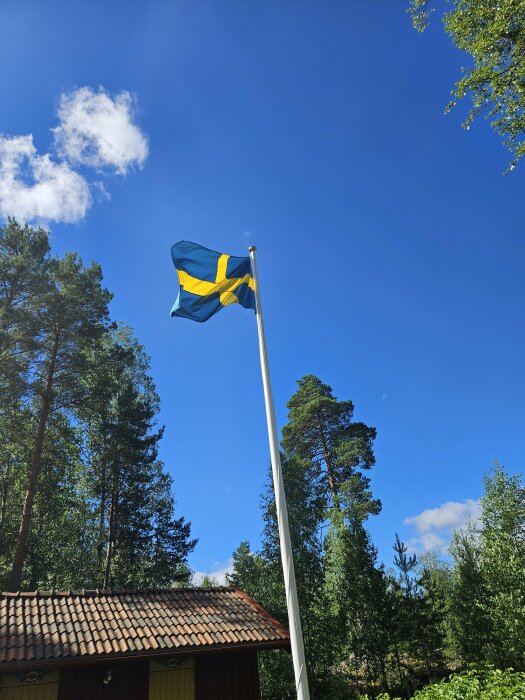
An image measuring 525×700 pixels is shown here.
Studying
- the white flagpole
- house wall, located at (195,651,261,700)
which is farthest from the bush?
house wall, located at (195,651,261,700)

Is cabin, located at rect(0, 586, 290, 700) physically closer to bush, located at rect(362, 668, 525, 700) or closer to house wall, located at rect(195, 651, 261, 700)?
house wall, located at rect(195, 651, 261, 700)

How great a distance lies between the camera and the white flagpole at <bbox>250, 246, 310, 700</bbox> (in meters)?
5.42

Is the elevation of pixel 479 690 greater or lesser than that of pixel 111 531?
lesser

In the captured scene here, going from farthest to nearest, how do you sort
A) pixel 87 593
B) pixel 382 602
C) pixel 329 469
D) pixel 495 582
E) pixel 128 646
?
pixel 329 469 < pixel 382 602 < pixel 495 582 < pixel 87 593 < pixel 128 646

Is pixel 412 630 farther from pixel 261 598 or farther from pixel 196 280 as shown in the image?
pixel 196 280

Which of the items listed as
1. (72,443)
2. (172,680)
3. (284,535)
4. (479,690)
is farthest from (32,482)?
(479,690)

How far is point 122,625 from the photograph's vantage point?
10.1 metres

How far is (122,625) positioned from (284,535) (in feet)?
20.8

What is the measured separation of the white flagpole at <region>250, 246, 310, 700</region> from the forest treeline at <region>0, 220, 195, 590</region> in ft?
46.6

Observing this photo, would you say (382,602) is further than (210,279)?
Yes

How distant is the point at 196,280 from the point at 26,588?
21027 mm

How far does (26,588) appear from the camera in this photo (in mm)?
21719

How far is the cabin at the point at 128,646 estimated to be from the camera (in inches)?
355

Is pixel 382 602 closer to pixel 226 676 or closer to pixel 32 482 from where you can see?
pixel 226 676
